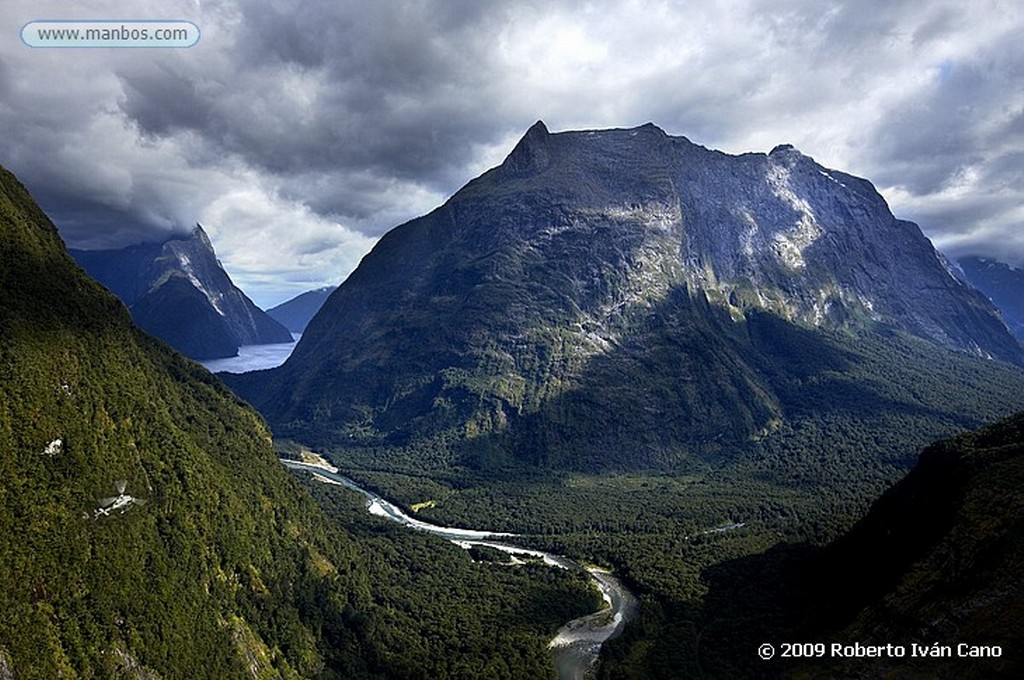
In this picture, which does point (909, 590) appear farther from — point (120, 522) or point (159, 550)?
point (120, 522)

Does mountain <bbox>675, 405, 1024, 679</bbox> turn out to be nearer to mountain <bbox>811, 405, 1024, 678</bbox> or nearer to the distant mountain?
mountain <bbox>811, 405, 1024, 678</bbox>

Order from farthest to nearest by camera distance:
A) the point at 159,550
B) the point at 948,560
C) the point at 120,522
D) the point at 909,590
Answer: the point at 159,550 < the point at 120,522 < the point at 909,590 < the point at 948,560

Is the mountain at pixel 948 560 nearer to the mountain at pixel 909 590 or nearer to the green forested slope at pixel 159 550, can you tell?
the mountain at pixel 909 590

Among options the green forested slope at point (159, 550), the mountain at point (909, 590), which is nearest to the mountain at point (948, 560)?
the mountain at point (909, 590)

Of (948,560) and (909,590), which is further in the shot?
(909,590)

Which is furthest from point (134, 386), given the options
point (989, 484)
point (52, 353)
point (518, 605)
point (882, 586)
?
point (989, 484)

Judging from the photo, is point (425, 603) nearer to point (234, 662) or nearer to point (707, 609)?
point (234, 662)

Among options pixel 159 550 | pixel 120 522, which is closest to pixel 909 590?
pixel 159 550

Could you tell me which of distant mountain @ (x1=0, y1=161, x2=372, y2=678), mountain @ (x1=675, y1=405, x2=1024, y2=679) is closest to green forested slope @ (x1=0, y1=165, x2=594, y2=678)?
distant mountain @ (x1=0, y1=161, x2=372, y2=678)
